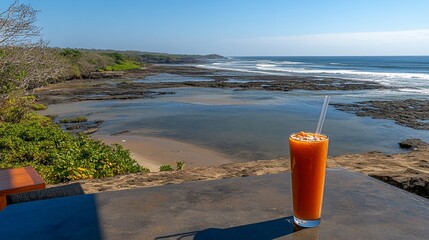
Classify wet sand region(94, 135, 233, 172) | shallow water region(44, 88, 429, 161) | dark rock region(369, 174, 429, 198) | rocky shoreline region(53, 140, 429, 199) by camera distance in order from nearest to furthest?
dark rock region(369, 174, 429, 198) → rocky shoreline region(53, 140, 429, 199) → wet sand region(94, 135, 233, 172) → shallow water region(44, 88, 429, 161)

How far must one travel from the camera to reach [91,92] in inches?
1046

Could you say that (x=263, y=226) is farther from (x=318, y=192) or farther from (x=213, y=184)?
(x=213, y=184)

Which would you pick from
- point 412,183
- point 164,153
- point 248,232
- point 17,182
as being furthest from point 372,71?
point 248,232

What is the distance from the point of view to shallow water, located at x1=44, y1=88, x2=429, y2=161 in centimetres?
1066

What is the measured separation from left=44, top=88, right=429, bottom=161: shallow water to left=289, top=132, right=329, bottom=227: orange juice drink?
774cm

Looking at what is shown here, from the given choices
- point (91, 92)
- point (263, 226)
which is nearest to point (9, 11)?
point (263, 226)

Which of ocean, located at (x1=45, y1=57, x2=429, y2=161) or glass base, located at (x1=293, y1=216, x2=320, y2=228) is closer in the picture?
glass base, located at (x1=293, y1=216, x2=320, y2=228)

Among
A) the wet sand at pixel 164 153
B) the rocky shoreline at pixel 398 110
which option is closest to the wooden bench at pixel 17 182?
the wet sand at pixel 164 153

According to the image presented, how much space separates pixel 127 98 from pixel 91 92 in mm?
4864

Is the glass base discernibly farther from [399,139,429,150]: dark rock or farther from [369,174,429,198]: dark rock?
[399,139,429,150]: dark rock

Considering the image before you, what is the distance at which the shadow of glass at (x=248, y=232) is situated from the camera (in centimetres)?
123

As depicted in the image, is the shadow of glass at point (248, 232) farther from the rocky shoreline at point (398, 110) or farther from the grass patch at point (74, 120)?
the grass patch at point (74, 120)

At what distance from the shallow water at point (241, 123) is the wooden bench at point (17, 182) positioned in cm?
630

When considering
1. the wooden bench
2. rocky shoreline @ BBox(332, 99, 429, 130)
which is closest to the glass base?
the wooden bench
